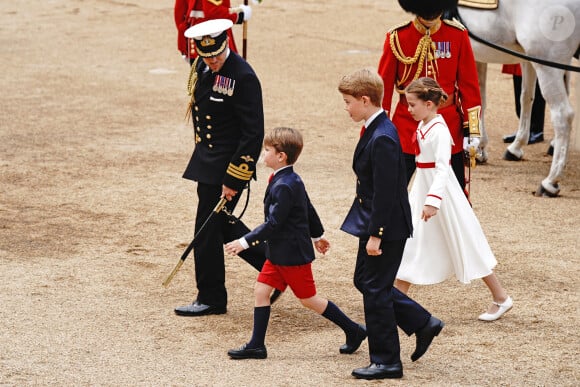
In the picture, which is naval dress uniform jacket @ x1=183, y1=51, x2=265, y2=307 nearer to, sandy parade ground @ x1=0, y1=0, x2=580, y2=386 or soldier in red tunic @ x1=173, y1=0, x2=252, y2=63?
sandy parade ground @ x1=0, y1=0, x2=580, y2=386

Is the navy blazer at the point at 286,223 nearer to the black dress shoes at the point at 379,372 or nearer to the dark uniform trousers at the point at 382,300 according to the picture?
the dark uniform trousers at the point at 382,300

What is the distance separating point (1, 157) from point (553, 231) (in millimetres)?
4162

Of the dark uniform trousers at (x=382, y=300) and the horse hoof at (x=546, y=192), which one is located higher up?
the dark uniform trousers at (x=382, y=300)

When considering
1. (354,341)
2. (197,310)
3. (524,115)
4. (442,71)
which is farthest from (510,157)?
(354,341)

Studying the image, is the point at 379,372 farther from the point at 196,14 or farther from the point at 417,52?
the point at 196,14

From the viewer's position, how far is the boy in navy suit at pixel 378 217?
4.77m

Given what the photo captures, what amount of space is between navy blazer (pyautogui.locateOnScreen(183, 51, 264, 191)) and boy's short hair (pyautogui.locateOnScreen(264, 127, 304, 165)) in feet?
1.47

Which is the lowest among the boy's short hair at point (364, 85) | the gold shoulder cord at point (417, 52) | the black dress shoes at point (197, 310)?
the black dress shoes at point (197, 310)

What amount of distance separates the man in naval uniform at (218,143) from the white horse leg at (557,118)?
2957 mm

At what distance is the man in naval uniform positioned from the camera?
18.3ft

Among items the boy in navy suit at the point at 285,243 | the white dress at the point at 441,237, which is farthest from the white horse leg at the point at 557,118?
the boy in navy suit at the point at 285,243

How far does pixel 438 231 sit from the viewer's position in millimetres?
5582

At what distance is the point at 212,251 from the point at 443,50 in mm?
1575

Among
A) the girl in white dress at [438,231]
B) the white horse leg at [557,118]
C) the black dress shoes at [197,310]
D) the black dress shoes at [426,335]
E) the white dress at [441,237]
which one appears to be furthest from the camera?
the white horse leg at [557,118]
